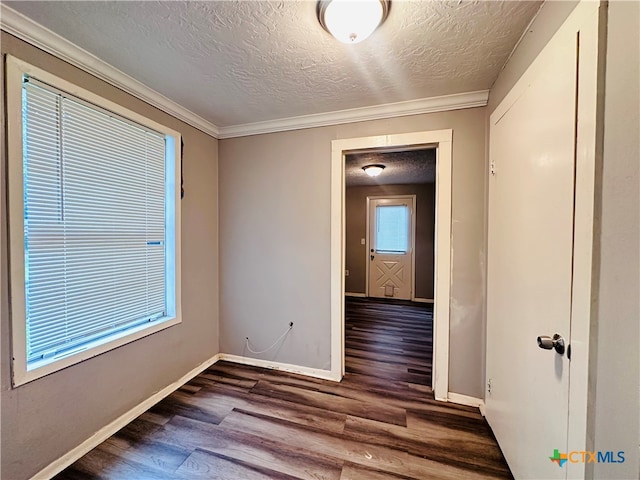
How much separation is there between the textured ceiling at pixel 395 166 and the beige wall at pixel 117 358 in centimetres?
168

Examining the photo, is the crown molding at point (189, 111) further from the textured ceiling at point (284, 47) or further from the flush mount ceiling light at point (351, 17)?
the flush mount ceiling light at point (351, 17)

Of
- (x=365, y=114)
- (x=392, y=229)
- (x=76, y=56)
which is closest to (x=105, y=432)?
(x=76, y=56)

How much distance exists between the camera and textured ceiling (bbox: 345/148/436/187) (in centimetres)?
336

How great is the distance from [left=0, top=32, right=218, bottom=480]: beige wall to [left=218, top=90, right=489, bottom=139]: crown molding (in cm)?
44

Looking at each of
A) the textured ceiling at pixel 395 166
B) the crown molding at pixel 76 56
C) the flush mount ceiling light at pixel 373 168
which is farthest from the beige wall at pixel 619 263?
the flush mount ceiling light at pixel 373 168

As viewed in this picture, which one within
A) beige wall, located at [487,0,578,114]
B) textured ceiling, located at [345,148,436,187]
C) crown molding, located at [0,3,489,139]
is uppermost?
textured ceiling, located at [345,148,436,187]

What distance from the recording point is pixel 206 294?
8.33ft

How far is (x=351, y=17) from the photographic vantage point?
117 centimetres

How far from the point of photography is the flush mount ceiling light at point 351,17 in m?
1.12

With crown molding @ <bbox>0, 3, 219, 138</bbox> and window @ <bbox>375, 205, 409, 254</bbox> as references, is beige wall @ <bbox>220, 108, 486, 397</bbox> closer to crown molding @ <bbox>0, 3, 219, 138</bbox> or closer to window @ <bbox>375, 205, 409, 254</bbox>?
crown molding @ <bbox>0, 3, 219, 138</bbox>

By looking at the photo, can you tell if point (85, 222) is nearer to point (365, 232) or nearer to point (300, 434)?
Result: point (300, 434)

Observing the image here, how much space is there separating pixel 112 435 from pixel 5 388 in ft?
2.37

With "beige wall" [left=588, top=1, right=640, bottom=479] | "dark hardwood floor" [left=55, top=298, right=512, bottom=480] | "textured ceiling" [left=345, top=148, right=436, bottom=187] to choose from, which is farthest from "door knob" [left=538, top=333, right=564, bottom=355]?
"textured ceiling" [left=345, top=148, right=436, bottom=187]

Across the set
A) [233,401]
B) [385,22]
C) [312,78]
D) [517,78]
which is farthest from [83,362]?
[517,78]
